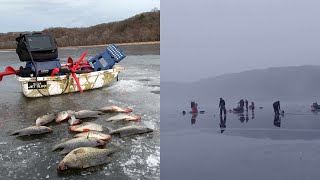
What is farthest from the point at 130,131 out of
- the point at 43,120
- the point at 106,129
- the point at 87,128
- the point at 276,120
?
the point at 276,120

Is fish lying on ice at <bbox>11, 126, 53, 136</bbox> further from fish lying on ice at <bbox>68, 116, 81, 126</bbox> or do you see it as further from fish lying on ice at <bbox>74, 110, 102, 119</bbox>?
fish lying on ice at <bbox>74, 110, 102, 119</bbox>

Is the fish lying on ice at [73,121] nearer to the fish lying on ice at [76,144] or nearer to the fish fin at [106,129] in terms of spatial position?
the fish fin at [106,129]

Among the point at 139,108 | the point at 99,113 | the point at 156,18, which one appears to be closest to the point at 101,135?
the point at 99,113

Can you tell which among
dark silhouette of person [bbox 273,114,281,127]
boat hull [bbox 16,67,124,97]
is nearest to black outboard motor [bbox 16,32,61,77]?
boat hull [bbox 16,67,124,97]

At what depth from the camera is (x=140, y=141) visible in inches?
314

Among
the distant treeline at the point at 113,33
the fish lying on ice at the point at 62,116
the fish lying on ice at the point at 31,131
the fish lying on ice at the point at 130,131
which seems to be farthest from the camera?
the distant treeline at the point at 113,33

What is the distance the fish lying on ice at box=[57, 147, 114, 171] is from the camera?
6430 mm

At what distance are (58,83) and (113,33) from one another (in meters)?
38.6

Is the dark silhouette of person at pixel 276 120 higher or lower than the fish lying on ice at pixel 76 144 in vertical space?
higher

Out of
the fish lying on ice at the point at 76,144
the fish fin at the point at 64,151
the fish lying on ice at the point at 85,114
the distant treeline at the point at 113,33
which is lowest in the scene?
the fish fin at the point at 64,151

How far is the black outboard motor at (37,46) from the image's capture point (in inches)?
520

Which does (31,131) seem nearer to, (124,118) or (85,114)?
(85,114)

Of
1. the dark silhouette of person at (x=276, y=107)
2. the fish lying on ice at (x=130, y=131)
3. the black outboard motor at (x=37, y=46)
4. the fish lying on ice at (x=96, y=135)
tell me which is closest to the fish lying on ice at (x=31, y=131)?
the fish lying on ice at (x=96, y=135)

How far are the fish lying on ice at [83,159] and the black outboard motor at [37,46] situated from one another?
→ 7434 millimetres
